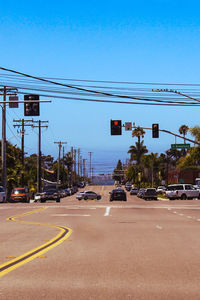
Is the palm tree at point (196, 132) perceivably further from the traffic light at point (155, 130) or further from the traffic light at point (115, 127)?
the traffic light at point (115, 127)

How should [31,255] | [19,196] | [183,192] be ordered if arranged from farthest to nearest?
[183,192], [19,196], [31,255]

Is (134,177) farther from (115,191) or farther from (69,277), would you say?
(69,277)

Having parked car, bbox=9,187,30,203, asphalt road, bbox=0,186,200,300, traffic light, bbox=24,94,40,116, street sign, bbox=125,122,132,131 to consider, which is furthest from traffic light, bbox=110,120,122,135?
parked car, bbox=9,187,30,203

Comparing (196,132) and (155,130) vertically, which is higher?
(196,132)

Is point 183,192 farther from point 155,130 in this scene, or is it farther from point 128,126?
point 128,126

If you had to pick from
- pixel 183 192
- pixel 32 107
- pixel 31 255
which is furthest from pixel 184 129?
pixel 31 255

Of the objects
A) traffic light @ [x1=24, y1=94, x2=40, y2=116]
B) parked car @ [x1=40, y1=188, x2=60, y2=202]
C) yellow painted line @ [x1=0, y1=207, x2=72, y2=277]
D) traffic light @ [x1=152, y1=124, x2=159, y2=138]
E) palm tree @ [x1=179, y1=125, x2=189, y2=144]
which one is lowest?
parked car @ [x1=40, y1=188, x2=60, y2=202]

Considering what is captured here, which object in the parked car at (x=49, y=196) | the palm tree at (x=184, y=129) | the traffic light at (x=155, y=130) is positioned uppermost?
the palm tree at (x=184, y=129)

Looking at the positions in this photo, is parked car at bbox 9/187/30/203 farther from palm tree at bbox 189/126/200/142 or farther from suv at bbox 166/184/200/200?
palm tree at bbox 189/126/200/142

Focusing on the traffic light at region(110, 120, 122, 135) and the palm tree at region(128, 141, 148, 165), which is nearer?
the traffic light at region(110, 120, 122, 135)

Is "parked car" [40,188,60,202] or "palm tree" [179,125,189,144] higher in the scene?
"palm tree" [179,125,189,144]

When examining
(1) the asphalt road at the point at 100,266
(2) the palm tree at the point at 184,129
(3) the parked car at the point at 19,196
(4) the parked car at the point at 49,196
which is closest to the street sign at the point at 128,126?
(4) the parked car at the point at 49,196

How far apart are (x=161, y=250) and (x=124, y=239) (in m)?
3.17

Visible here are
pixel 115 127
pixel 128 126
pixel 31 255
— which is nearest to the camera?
pixel 31 255
